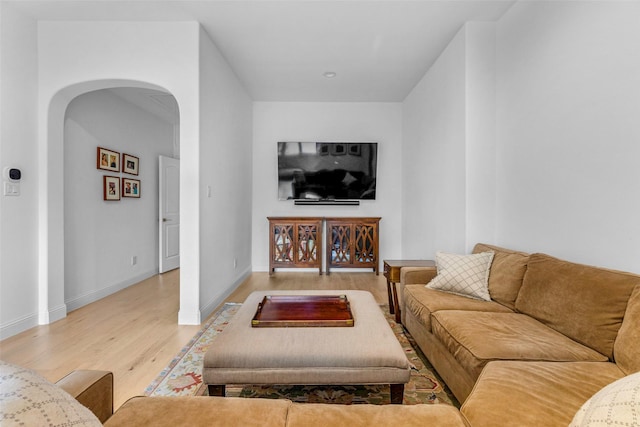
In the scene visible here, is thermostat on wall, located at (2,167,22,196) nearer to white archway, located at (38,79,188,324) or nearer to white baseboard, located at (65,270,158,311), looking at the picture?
white archway, located at (38,79,188,324)

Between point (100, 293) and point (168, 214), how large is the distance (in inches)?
65.6

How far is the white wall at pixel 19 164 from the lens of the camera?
261 centimetres

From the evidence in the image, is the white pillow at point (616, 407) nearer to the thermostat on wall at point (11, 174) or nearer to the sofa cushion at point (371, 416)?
the sofa cushion at point (371, 416)

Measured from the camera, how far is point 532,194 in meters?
2.47

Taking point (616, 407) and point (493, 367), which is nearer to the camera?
point (616, 407)

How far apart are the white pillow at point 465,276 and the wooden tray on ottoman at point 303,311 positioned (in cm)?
75

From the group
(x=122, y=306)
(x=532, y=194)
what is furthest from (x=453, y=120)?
(x=122, y=306)

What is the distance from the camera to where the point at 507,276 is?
7.09 feet

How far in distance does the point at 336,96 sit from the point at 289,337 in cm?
411

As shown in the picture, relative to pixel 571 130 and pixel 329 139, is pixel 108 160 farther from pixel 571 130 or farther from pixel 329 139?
pixel 571 130

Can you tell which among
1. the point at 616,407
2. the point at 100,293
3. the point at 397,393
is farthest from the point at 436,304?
the point at 100,293

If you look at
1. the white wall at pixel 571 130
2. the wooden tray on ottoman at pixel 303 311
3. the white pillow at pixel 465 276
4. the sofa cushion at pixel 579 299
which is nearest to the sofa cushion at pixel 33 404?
the wooden tray on ottoman at pixel 303 311

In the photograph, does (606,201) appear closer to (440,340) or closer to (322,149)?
(440,340)

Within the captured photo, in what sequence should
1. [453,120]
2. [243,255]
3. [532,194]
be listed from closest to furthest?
[532,194]
[453,120]
[243,255]
